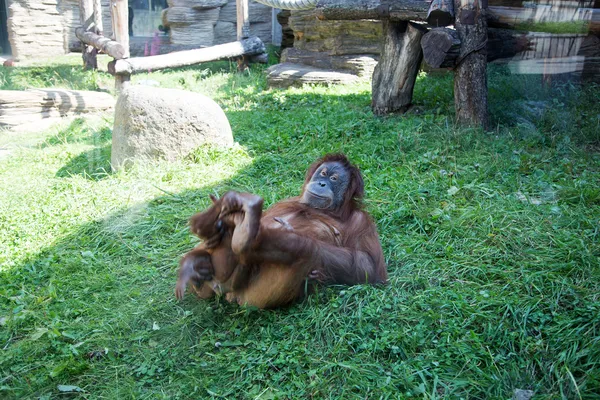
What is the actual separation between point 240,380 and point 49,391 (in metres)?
0.87

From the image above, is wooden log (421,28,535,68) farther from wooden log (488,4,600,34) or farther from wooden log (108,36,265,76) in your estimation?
wooden log (108,36,265,76)

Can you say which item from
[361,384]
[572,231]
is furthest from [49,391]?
[572,231]

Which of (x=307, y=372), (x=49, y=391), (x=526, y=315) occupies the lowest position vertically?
(x=49, y=391)

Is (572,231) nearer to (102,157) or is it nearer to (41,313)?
(41,313)

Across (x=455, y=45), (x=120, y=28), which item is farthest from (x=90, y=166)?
(x=120, y=28)

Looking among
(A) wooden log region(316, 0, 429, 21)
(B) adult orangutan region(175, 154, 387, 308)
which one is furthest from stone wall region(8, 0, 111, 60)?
(B) adult orangutan region(175, 154, 387, 308)

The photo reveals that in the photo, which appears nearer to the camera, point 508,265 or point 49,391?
point 49,391

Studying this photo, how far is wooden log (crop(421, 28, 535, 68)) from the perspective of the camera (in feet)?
16.4

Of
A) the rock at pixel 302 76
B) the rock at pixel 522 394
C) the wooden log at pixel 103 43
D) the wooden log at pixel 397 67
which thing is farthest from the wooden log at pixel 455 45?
the wooden log at pixel 103 43

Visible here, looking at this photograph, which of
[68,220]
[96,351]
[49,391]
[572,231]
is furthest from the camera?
[68,220]

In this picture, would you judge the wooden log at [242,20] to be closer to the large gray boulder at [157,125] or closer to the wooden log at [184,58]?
the wooden log at [184,58]

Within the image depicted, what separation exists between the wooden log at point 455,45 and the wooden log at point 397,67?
54cm

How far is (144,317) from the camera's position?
309 cm

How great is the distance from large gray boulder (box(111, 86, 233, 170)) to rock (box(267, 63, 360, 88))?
3.18m
